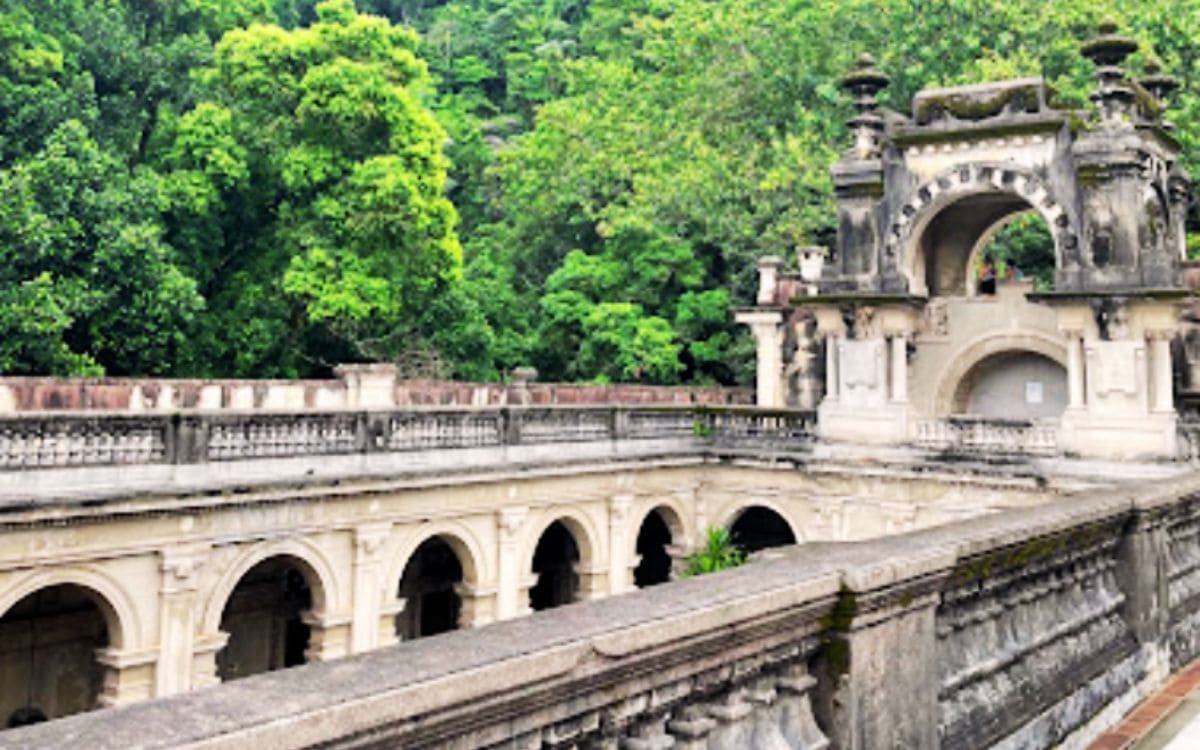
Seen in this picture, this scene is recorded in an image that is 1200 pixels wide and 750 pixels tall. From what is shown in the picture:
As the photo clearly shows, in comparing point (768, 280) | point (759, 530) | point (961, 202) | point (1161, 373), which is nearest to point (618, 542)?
point (759, 530)

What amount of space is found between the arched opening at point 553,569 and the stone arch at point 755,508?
3339 mm

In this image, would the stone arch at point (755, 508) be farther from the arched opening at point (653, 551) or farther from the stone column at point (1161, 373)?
the stone column at point (1161, 373)

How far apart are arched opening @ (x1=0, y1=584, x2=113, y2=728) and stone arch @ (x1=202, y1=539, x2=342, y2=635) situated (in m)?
2.74

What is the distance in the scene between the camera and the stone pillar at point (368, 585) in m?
14.3

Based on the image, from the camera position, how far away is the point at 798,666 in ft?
11.0

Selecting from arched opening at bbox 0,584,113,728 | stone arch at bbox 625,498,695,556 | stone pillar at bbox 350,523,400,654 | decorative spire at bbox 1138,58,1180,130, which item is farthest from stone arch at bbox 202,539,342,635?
decorative spire at bbox 1138,58,1180,130

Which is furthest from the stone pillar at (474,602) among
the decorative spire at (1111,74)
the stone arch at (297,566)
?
the decorative spire at (1111,74)

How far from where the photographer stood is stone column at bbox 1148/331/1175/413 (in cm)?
1609

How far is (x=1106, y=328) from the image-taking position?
16.3 meters

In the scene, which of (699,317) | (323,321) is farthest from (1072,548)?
(699,317)

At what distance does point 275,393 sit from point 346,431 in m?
4.36

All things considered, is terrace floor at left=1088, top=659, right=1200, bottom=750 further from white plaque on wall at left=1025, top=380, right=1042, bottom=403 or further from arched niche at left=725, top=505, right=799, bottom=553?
arched niche at left=725, top=505, right=799, bottom=553

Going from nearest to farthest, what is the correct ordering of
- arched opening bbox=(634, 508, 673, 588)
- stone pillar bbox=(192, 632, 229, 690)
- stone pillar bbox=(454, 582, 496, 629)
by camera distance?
1. stone pillar bbox=(192, 632, 229, 690)
2. stone pillar bbox=(454, 582, 496, 629)
3. arched opening bbox=(634, 508, 673, 588)

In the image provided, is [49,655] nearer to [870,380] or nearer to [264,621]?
[264,621]
